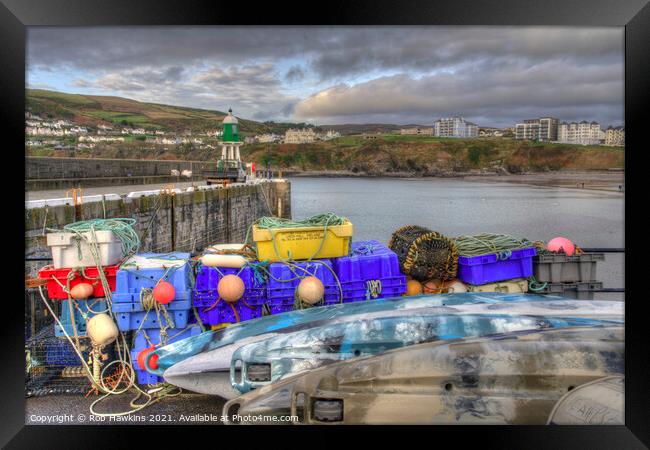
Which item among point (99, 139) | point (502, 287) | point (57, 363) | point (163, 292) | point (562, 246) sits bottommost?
point (57, 363)

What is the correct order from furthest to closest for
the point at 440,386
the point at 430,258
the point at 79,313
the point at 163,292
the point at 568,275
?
1. the point at 568,275
2. the point at 430,258
3. the point at 79,313
4. the point at 163,292
5. the point at 440,386

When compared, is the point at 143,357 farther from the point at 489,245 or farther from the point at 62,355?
the point at 489,245

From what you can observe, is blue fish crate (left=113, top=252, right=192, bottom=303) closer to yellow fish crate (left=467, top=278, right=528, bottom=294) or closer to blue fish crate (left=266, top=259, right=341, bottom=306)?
blue fish crate (left=266, top=259, right=341, bottom=306)

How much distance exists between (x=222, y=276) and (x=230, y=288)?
22 cm

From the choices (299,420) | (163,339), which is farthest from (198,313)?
(299,420)

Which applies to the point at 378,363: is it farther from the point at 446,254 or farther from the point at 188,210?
the point at 188,210

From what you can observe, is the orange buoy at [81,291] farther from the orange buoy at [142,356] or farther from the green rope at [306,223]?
the green rope at [306,223]

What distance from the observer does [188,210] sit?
44.7 ft

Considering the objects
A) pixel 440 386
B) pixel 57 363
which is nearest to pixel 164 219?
pixel 57 363

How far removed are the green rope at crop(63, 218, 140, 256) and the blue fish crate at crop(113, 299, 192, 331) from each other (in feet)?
2.10

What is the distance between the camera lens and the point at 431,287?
17.3ft

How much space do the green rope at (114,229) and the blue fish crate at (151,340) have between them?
814 millimetres

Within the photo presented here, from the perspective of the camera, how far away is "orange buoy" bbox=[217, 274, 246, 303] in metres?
4.38
